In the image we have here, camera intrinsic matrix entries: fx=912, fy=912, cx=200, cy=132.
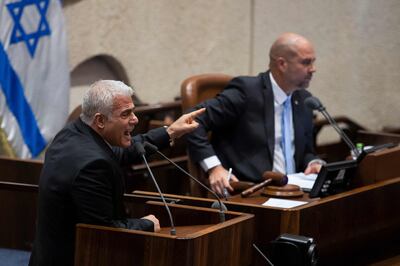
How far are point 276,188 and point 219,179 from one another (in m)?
0.45

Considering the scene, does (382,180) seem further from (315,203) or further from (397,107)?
(397,107)

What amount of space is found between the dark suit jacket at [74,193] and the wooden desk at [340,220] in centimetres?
55

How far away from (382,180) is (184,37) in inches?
117

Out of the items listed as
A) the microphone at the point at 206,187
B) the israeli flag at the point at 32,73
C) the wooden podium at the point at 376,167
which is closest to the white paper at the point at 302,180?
the wooden podium at the point at 376,167

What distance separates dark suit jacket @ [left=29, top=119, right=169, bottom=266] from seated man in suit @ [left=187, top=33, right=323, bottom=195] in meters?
1.41

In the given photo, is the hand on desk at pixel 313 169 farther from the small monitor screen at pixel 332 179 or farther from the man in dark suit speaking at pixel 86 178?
the man in dark suit speaking at pixel 86 178

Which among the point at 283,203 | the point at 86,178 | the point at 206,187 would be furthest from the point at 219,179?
the point at 86,178

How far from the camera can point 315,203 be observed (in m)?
4.06

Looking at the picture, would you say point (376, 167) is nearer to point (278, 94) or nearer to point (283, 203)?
point (283, 203)

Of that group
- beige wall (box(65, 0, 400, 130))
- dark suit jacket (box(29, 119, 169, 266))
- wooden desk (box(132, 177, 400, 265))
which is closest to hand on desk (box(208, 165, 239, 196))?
wooden desk (box(132, 177, 400, 265))

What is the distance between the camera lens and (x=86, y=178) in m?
3.31

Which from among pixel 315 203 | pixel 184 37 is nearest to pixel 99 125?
pixel 315 203

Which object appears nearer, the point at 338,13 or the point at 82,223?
the point at 82,223

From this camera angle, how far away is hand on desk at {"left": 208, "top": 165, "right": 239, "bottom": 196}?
4.59m
